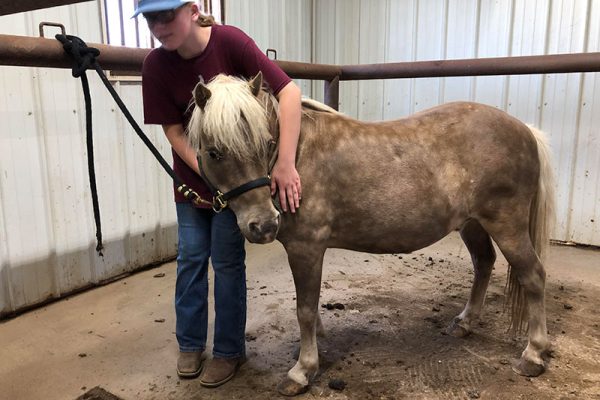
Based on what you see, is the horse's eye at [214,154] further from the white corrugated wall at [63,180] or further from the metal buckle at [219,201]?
the white corrugated wall at [63,180]

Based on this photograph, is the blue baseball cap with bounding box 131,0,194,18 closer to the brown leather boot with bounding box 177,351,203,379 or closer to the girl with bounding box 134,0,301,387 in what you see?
the girl with bounding box 134,0,301,387

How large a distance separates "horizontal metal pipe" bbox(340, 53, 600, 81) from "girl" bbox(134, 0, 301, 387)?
1381 millimetres

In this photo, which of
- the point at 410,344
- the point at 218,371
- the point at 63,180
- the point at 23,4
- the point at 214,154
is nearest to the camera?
the point at 23,4

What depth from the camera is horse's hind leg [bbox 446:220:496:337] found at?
1.98 meters

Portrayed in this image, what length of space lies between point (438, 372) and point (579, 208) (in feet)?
7.35

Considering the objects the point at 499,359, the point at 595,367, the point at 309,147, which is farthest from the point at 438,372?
the point at 309,147

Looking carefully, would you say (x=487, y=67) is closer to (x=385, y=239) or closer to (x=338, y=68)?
(x=338, y=68)

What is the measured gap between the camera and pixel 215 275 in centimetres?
173

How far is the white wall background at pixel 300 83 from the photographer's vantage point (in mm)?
2270

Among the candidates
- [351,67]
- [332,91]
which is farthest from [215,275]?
[351,67]

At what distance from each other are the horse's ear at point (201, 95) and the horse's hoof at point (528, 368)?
1402mm

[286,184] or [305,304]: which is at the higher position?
[286,184]

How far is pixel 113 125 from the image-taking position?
2656 millimetres

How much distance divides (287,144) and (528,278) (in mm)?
1012
